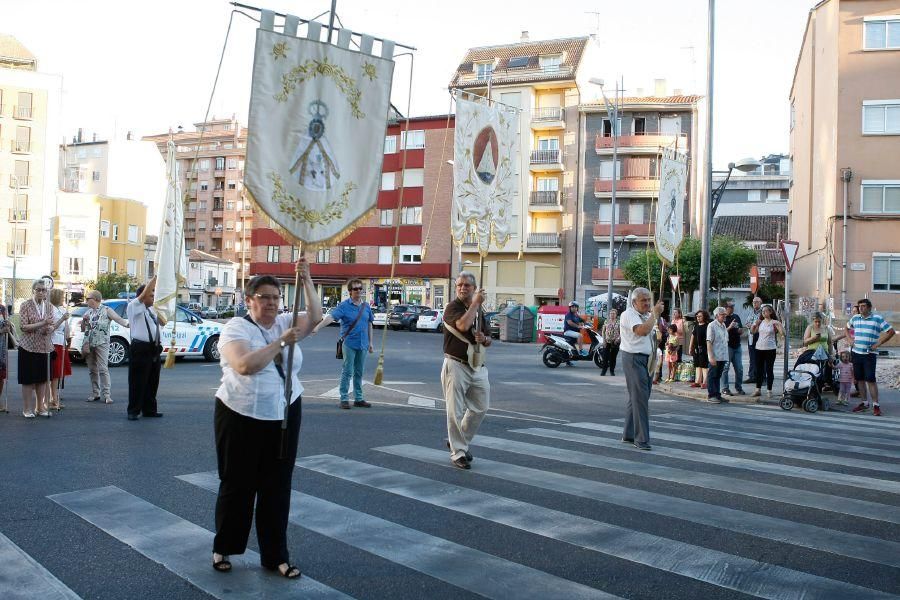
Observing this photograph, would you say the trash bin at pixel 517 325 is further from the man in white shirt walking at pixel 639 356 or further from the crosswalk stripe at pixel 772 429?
the man in white shirt walking at pixel 639 356

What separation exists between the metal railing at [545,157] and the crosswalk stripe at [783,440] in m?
46.7

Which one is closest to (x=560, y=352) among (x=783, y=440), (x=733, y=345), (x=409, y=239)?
(x=733, y=345)

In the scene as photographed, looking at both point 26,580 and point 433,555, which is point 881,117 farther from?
point 26,580

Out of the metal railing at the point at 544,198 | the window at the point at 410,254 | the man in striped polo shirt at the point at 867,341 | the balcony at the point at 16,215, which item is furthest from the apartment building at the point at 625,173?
the balcony at the point at 16,215

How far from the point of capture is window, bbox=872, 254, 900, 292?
30984 mm

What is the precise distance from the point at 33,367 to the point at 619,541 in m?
8.09

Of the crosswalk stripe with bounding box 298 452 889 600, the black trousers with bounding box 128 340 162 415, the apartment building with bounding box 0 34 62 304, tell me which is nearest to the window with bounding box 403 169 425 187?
the apartment building with bounding box 0 34 62 304

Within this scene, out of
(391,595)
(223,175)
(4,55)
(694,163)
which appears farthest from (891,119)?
(223,175)

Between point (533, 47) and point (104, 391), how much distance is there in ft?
172

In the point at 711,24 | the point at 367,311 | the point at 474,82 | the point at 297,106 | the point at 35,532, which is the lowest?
the point at 35,532

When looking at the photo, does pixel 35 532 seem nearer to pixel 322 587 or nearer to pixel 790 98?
pixel 322 587

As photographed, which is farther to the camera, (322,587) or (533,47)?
(533,47)

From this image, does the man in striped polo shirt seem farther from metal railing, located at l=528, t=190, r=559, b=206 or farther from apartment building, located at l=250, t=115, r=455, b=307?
apartment building, located at l=250, t=115, r=455, b=307

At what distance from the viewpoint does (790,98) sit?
47.0m
